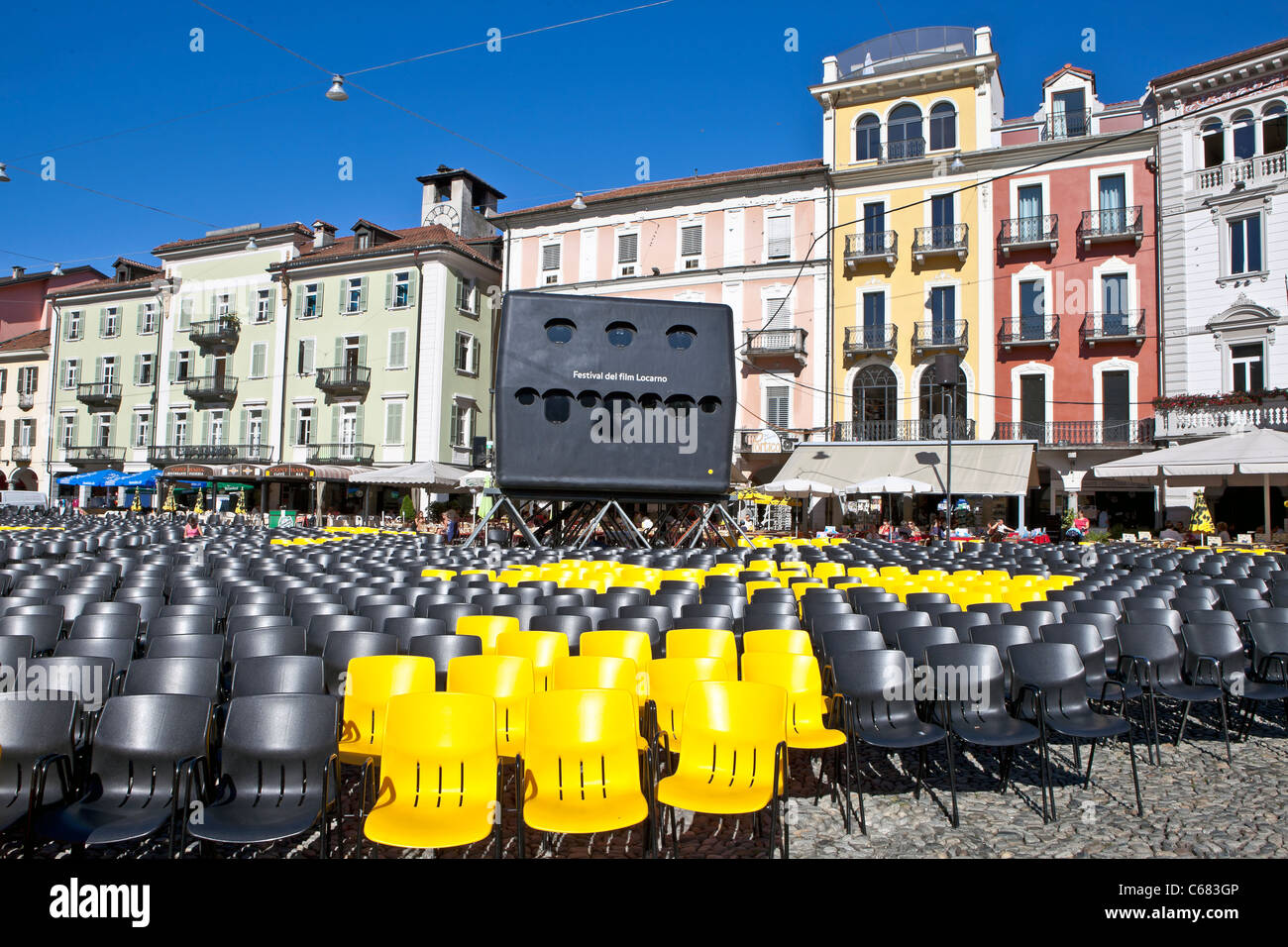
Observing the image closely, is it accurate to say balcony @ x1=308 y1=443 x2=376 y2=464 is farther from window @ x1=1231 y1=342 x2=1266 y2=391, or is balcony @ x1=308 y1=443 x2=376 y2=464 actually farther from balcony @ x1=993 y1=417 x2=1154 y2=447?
window @ x1=1231 y1=342 x2=1266 y2=391

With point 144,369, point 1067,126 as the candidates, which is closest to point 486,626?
point 1067,126

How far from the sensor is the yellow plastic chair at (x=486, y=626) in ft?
19.8

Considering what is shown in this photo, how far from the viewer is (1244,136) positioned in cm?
2206

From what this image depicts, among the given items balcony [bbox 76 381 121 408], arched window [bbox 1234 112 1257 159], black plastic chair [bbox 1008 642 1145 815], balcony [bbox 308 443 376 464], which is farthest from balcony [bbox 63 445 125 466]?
arched window [bbox 1234 112 1257 159]

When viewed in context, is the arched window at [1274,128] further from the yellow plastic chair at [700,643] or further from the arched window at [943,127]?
the yellow plastic chair at [700,643]

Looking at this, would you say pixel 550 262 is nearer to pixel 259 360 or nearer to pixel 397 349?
pixel 397 349

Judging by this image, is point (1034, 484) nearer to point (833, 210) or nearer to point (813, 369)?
point (813, 369)

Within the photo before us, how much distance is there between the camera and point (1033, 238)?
25281mm

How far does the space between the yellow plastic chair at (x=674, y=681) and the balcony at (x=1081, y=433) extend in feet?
75.7

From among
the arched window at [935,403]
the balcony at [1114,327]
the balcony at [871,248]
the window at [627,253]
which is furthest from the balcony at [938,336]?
the window at [627,253]

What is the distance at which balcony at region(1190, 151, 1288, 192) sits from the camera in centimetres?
2131

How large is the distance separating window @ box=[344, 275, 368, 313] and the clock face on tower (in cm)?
557
